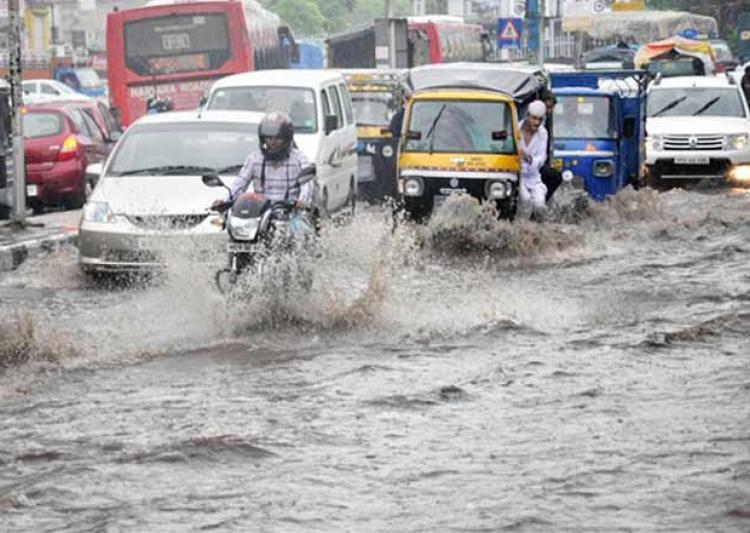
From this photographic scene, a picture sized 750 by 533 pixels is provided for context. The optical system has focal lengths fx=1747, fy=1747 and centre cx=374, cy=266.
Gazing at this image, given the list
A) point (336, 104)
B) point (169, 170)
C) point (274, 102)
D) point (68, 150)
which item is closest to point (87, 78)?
point (68, 150)

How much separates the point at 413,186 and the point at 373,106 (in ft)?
19.5

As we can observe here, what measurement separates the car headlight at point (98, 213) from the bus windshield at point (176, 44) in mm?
16534

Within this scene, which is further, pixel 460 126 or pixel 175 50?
pixel 175 50

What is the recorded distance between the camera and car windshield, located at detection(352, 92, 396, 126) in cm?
2512

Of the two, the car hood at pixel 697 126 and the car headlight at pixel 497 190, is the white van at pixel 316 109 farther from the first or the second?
the car hood at pixel 697 126

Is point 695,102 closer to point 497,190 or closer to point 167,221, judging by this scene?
point 497,190

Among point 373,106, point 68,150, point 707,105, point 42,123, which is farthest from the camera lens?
point 707,105

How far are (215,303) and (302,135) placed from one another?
226 inches

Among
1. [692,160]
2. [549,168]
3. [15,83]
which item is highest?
[15,83]

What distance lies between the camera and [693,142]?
2750 centimetres

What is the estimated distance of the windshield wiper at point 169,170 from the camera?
15727 millimetres

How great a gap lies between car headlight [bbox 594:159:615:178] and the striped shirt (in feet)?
34.4

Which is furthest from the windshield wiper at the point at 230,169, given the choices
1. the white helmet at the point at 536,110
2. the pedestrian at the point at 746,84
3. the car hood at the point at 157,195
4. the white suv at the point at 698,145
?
the pedestrian at the point at 746,84

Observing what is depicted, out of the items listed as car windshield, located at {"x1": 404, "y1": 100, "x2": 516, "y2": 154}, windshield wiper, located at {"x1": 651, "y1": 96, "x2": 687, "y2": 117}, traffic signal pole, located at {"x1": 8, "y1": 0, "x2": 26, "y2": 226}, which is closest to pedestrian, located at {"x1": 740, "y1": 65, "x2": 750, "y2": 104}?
windshield wiper, located at {"x1": 651, "y1": 96, "x2": 687, "y2": 117}
